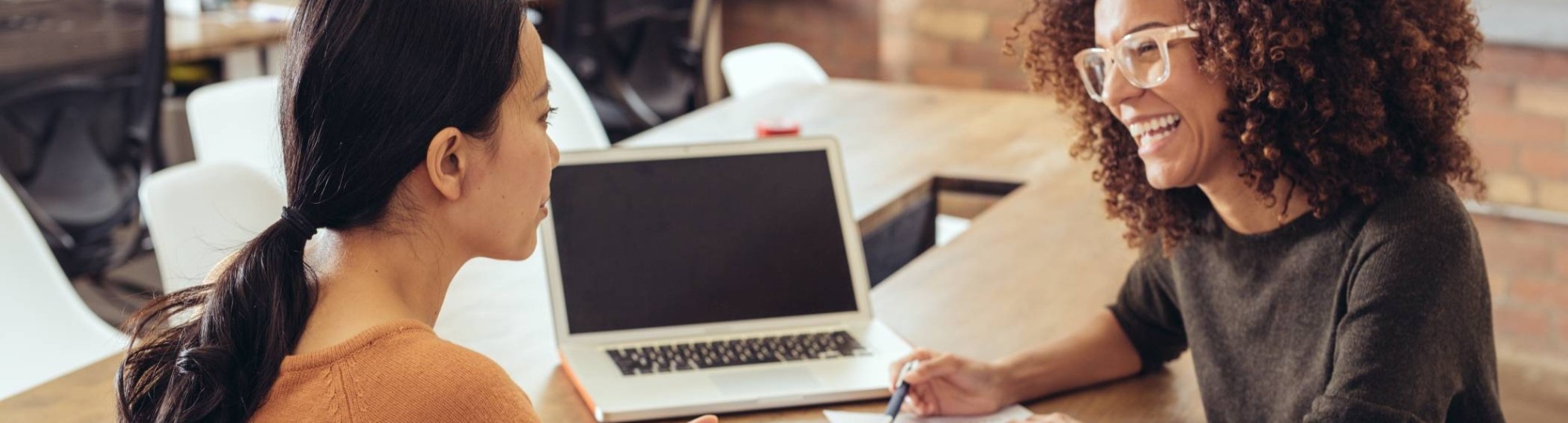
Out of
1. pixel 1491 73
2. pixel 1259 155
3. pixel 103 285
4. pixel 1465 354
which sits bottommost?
pixel 103 285

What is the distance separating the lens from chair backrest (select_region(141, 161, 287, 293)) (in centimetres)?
187

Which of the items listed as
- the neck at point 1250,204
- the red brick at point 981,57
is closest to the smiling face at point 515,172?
the neck at point 1250,204

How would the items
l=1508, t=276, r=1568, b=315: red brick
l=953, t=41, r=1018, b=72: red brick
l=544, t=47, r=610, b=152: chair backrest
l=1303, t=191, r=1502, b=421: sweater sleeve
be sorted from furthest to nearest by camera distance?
l=953, t=41, r=1018, b=72: red brick, l=1508, t=276, r=1568, b=315: red brick, l=544, t=47, r=610, b=152: chair backrest, l=1303, t=191, r=1502, b=421: sweater sleeve

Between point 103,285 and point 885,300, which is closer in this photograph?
point 885,300

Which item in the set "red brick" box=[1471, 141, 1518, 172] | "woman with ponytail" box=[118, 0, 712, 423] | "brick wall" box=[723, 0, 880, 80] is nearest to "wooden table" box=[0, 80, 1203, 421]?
"woman with ponytail" box=[118, 0, 712, 423]

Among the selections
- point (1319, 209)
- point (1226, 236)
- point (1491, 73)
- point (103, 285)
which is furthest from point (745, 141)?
point (1491, 73)

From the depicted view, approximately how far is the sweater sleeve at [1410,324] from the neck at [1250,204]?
3.5 inches

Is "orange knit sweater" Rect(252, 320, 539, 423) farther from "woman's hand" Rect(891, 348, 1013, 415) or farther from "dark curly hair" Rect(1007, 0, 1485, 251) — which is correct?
"dark curly hair" Rect(1007, 0, 1485, 251)

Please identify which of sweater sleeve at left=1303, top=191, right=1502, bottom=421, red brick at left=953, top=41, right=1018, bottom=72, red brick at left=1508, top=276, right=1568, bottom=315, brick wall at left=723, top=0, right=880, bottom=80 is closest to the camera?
sweater sleeve at left=1303, top=191, right=1502, bottom=421

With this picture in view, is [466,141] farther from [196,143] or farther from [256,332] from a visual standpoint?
[196,143]

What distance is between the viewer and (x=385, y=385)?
3.00 ft

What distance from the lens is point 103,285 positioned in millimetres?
3393

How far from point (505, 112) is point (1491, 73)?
3.18m

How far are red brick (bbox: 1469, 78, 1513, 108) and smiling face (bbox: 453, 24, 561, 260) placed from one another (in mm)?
3084
